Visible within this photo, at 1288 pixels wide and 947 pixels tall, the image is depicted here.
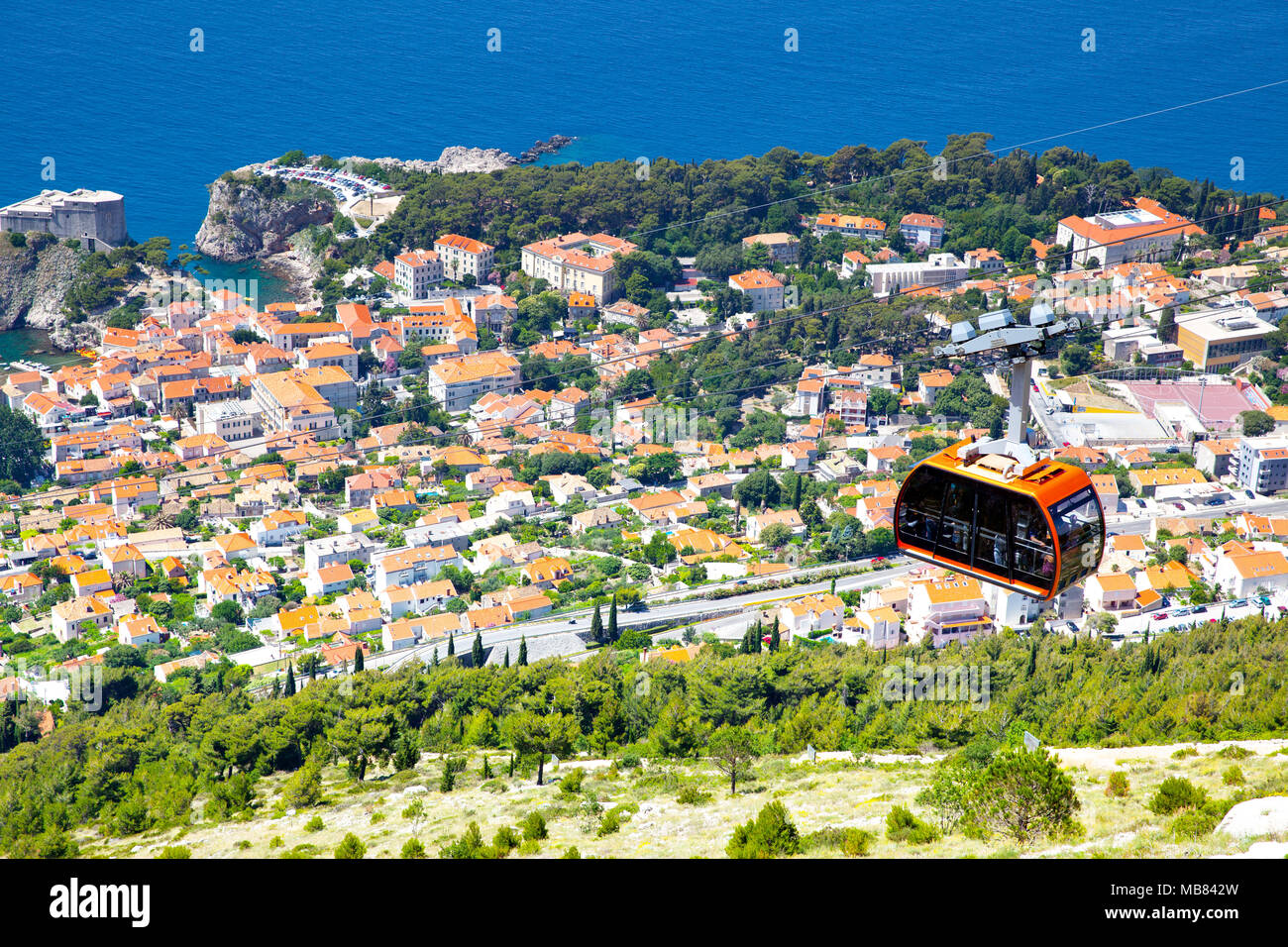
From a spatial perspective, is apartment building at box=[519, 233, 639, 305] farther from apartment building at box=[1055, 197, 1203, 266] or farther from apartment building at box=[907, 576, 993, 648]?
apartment building at box=[907, 576, 993, 648]

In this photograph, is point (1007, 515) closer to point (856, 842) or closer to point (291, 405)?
point (856, 842)

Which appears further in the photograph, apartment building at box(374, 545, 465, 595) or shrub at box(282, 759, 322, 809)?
apartment building at box(374, 545, 465, 595)

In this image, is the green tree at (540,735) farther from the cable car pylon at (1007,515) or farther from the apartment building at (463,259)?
the apartment building at (463,259)

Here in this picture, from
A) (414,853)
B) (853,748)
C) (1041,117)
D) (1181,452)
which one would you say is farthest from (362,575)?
(1041,117)

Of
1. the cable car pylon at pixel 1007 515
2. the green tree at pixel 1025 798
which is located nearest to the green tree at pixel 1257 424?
the green tree at pixel 1025 798

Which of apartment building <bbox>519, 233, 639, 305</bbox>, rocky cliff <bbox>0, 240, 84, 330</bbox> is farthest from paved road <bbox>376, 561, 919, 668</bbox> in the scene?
rocky cliff <bbox>0, 240, 84, 330</bbox>

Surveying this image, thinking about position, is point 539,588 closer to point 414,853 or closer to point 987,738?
point 987,738

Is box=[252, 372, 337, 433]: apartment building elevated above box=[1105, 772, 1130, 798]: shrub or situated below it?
above

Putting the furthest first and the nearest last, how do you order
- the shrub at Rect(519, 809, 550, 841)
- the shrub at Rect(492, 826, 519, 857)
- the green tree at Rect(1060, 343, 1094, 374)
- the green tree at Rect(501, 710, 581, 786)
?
the green tree at Rect(1060, 343, 1094, 374)
the green tree at Rect(501, 710, 581, 786)
the shrub at Rect(519, 809, 550, 841)
the shrub at Rect(492, 826, 519, 857)
